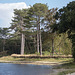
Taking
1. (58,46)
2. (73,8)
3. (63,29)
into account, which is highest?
(73,8)

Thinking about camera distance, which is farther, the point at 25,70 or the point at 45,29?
the point at 45,29

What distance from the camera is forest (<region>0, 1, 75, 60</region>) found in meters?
26.1

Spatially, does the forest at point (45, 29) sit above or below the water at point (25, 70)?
above

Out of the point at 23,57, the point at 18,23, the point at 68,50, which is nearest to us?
the point at 68,50

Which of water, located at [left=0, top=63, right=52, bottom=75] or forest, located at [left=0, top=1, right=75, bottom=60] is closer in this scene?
water, located at [left=0, top=63, right=52, bottom=75]

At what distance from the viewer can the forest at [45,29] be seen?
26111mm

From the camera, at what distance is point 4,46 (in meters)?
69.5

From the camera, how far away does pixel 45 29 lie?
141 feet

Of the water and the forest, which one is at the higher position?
the forest

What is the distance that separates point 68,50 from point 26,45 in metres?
33.5

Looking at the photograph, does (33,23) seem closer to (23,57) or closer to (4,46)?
(23,57)

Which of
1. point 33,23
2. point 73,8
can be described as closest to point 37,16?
point 33,23

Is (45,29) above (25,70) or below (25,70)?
above

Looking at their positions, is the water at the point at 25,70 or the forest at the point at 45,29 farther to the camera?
the forest at the point at 45,29
